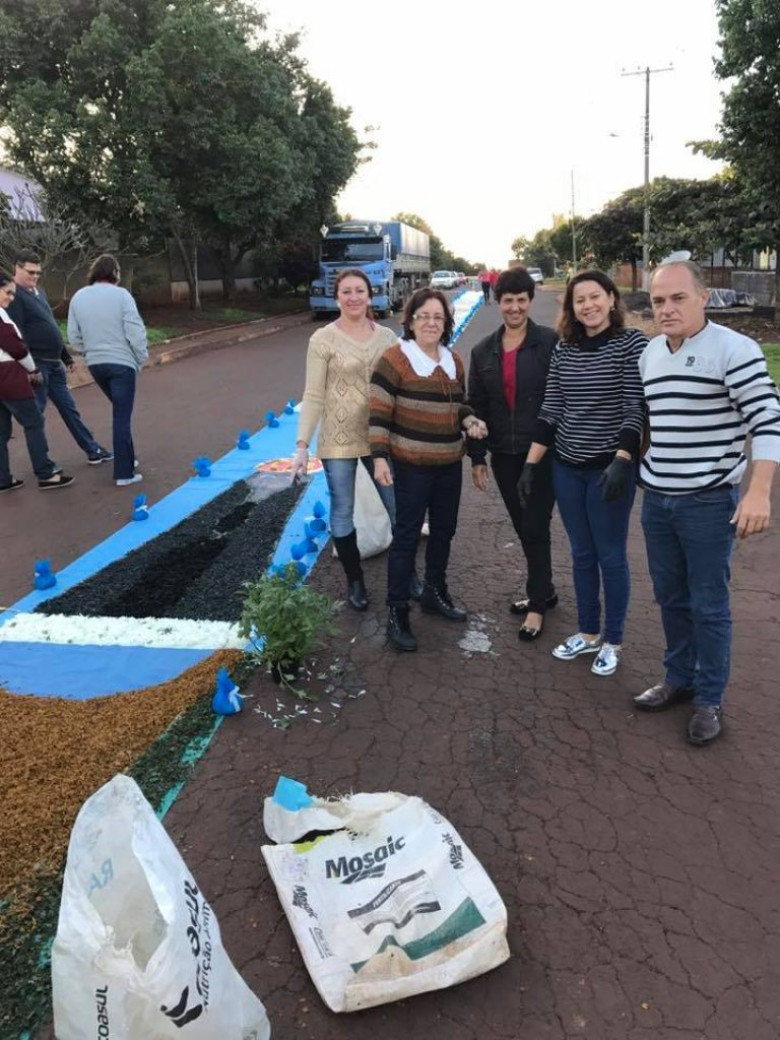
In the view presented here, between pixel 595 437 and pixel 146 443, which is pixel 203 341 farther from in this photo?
pixel 595 437

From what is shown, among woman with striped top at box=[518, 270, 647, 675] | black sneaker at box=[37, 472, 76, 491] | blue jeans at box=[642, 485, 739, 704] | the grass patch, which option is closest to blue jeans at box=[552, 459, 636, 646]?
woman with striped top at box=[518, 270, 647, 675]

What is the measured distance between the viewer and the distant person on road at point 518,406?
3569mm

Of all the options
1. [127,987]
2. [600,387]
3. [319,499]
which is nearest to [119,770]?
[127,987]

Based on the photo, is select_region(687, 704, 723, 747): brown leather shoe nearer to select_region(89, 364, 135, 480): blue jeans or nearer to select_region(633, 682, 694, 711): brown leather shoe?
select_region(633, 682, 694, 711): brown leather shoe

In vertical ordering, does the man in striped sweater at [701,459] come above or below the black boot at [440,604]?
above

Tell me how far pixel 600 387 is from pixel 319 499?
354 cm

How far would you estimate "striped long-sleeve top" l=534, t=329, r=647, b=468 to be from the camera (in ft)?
10.3

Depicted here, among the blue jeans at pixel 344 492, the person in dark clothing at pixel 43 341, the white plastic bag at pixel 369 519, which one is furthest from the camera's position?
the person in dark clothing at pixel 43 341

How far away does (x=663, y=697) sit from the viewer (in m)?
3.28

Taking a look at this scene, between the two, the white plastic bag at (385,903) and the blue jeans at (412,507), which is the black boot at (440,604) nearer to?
the blue jeans at (412,507)

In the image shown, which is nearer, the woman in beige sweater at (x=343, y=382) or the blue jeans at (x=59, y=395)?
the woman in beige sweater at (x=343, y=382)

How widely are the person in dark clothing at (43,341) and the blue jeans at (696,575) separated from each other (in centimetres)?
595

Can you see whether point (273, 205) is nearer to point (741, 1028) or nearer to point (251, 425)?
point (251, 425)

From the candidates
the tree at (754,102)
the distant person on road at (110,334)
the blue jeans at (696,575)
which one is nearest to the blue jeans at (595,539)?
the blue jeans at (696,575)
